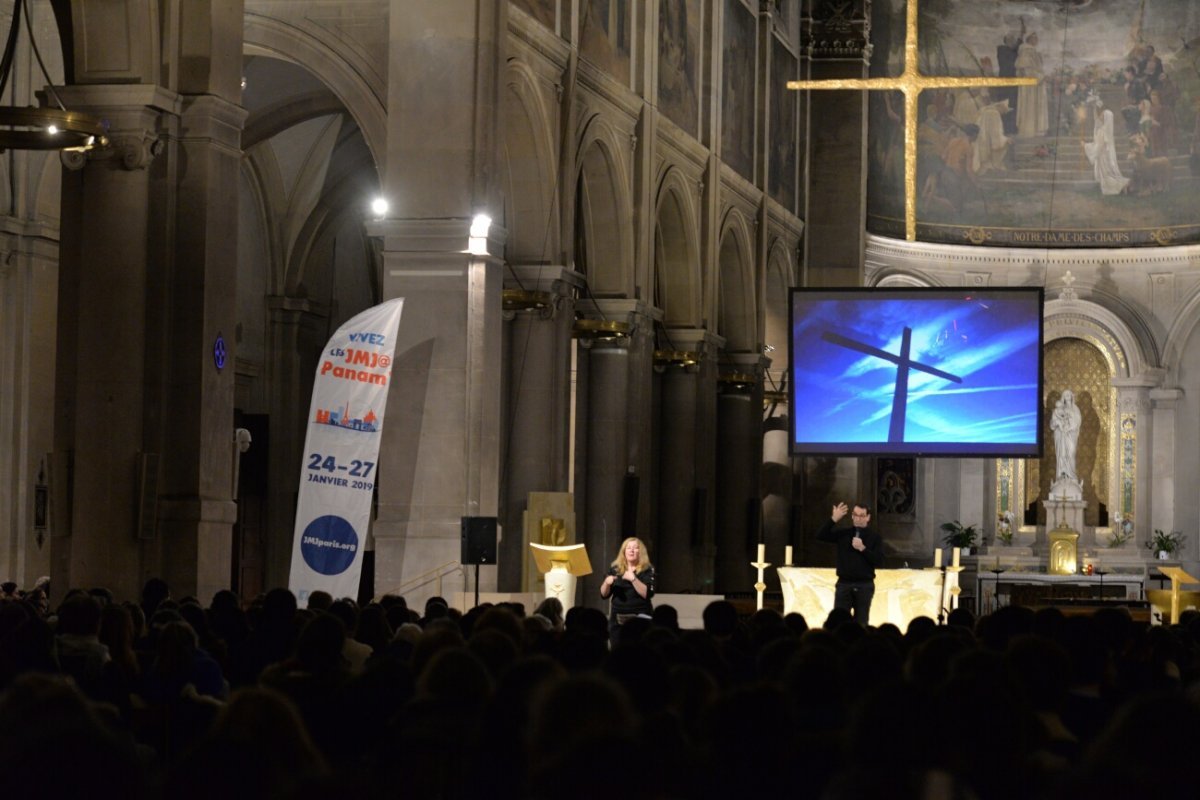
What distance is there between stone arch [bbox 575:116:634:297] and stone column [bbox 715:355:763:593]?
7968 millimetres

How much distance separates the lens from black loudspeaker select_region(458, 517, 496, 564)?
18.5 metres

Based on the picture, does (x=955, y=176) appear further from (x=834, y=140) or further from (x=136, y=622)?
(x=136, y=622)

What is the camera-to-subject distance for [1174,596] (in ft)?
81.7

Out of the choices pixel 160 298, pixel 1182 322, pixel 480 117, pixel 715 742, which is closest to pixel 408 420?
pixel 480 117

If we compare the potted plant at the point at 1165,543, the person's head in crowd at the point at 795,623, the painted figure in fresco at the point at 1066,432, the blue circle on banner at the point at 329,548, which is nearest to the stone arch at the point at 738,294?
the painted figure in fresco at the point at 1066,432

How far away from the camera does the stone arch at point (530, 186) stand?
25.2m

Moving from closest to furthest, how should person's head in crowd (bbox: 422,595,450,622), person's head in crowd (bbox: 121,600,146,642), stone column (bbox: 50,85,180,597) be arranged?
person's head in crowd (bbox: 121,600,146,642) → person's head in crowd (bbox: 422,595,450,622) → stone column (bbox: 50,85,180,597)

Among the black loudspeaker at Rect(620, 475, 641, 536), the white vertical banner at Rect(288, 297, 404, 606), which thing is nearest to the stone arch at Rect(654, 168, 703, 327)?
the black loudspeaker at Rect(620, 475, 641, 536)

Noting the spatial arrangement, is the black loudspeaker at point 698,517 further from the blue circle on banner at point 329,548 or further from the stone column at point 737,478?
the blue circle on banner at point 329,548

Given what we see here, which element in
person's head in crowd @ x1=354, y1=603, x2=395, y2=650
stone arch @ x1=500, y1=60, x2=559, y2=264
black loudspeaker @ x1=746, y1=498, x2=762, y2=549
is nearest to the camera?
person's head in crowd @ x1=354, y1=603, x2=395, y2=650

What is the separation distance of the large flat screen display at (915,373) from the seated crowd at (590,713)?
807 inches

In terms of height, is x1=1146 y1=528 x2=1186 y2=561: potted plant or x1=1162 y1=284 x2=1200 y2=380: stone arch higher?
x1=1162 y1=284 x2=1200 y2=380: stone arch

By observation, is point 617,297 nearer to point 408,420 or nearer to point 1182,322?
point 408,420

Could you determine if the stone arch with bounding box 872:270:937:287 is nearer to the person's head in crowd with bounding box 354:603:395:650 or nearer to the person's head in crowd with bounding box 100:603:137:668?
the person's head in crowd with bounding box 354:603:395:650
